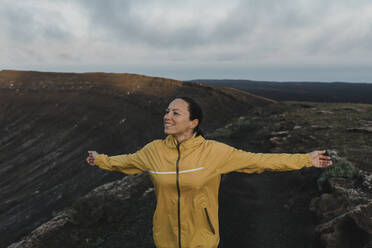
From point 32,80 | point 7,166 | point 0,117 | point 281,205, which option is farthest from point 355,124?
point 32,80

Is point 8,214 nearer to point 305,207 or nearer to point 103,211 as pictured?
point 103,211

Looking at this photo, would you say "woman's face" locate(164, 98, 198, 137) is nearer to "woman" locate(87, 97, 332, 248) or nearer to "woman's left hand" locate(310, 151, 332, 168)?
"woman" locate(87, 97, 332, 248)

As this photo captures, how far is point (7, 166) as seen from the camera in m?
22.9

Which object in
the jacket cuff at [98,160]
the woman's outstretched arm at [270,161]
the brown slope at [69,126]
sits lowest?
the brown slope at [69,126]

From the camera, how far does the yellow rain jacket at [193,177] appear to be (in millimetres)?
2518

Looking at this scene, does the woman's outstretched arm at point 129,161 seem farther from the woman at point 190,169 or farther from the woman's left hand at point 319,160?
the woman's left hand at point 319,160

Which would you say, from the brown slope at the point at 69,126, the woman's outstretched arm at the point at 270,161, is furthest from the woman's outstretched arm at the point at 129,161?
the brown slope at the point at 69,126

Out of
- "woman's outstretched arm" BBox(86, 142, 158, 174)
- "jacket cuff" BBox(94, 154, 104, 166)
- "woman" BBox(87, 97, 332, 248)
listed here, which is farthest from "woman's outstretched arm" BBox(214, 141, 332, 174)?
"jacket cuff" BBox(94, 154, 104, 166)

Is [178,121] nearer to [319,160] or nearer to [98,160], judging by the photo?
[98,160]

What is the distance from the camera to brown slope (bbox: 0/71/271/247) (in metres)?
15.7

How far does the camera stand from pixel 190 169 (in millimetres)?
2492

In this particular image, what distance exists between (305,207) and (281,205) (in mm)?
627

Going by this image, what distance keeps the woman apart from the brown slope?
37.8 feet

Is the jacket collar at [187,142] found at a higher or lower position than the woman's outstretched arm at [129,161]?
higher
